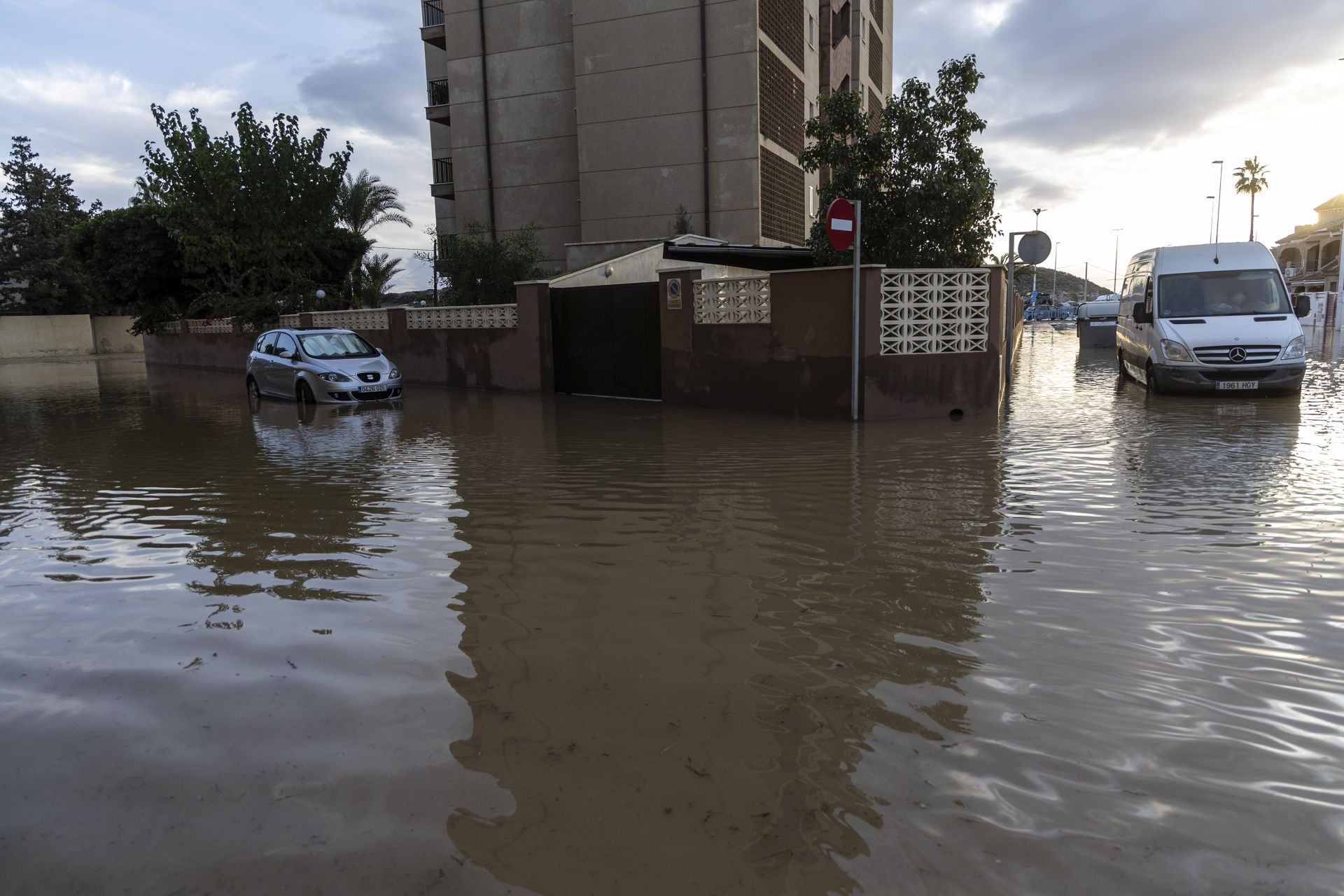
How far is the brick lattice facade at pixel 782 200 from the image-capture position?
30172mm

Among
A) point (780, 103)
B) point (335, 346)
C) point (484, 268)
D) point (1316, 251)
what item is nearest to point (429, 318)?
point (335, 346)

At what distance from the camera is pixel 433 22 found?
39.5m

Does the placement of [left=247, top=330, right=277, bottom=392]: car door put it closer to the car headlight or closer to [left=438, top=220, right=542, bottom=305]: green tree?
[left=438, top=220, right=542, bottom=305]: green tree

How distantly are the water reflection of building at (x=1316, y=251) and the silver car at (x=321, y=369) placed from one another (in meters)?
68.0

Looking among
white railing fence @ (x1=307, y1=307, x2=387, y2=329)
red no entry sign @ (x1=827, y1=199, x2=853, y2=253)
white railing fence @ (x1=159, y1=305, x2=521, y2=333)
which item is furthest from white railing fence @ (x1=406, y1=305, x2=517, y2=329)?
red no entry sign @ (x1=827, y1=199, x2=853, y2=253)

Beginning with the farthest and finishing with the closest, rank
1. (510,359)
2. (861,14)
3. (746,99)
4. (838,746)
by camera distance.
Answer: (861,14)
(746,99)
(510,359)
(838,746)

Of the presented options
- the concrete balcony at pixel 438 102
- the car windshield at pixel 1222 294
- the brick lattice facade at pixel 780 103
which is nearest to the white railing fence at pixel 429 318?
the car windshield at pixel 1222 294

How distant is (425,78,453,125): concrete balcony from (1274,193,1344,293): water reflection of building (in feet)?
195

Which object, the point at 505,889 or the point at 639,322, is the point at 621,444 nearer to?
the point at 639,322

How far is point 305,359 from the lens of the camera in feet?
53.9

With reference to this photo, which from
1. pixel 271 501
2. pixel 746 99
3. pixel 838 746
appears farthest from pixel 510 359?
pixel 838 746

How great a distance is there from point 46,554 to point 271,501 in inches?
72.7

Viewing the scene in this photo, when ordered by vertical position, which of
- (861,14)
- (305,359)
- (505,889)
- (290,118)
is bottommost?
(505,889)

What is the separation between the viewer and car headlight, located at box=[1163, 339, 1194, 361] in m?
13.3
